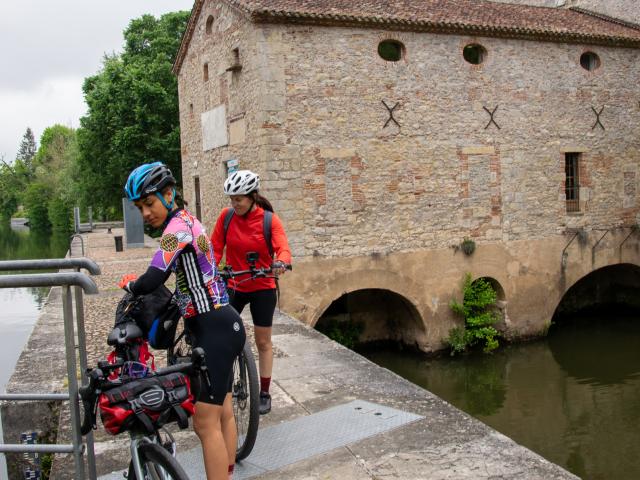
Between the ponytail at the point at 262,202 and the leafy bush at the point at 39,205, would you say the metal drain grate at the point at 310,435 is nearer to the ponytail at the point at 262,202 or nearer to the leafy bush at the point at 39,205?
the ponytail at the point at 262,202

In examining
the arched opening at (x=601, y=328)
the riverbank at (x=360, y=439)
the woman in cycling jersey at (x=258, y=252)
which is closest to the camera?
the riverbank at (x=360, y=439)

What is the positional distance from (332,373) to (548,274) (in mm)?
11117

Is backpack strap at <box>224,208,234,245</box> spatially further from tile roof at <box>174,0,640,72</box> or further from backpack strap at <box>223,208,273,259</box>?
tile roof at <box>174,0,640,72</box>

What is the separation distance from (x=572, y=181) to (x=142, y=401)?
50.6 ft

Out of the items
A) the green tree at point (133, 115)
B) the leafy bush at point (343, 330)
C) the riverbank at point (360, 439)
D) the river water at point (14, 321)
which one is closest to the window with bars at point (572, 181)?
the leafy bush at point (343, 330)

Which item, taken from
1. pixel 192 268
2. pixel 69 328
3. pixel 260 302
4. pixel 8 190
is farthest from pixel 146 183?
pixel 8 190

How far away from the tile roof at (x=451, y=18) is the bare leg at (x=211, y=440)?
10291mm

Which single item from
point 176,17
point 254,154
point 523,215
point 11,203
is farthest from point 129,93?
point 11,203

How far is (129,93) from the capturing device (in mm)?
26938

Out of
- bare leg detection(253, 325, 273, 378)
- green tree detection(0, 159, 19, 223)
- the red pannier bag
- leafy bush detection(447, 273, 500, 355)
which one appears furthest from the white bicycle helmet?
green tree detection(0, 159, 19, 223)

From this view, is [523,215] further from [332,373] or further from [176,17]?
[176,17]

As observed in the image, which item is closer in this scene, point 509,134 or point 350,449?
point 350,449

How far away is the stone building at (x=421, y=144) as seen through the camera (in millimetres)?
12883

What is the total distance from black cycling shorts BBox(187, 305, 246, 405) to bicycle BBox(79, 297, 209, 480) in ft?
0.71
